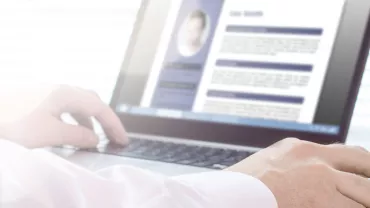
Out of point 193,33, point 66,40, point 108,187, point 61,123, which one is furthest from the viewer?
point 66,40

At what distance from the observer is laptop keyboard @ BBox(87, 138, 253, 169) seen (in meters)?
0.72

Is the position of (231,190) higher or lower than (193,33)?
lower

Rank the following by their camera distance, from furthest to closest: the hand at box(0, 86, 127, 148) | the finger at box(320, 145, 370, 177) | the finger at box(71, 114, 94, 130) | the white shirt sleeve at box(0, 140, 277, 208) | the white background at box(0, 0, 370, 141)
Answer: the white background at box(0, 0, 370, 141)
the finger at box(71, 114, 94, 130)
the hand at box(0, 86, 127, 148)
the finger at box(320, 145, 370, 177)
the white shirt sleeve at box(0, 140, 277, 208)

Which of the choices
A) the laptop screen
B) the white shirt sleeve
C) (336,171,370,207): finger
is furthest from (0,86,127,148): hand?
(336,171,370,207): finger

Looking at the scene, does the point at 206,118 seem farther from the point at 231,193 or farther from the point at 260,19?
the point at 231,193

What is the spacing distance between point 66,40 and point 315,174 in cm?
92

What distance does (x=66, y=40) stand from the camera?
4.22ft

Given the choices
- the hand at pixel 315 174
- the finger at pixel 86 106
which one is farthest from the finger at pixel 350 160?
the finger at pixel 86 106

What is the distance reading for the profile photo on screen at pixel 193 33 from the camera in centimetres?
88

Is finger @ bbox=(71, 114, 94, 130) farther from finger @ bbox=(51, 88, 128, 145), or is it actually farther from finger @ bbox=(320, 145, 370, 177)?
finger @ bbox=(320, 145, 370, 177)

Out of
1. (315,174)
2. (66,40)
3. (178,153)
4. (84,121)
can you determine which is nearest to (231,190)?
(315,174)

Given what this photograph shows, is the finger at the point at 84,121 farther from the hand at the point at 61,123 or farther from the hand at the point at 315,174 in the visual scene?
the hand at the point at 315,174

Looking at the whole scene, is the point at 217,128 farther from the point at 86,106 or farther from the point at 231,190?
the point at 231,190

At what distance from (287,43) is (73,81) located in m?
0.58
